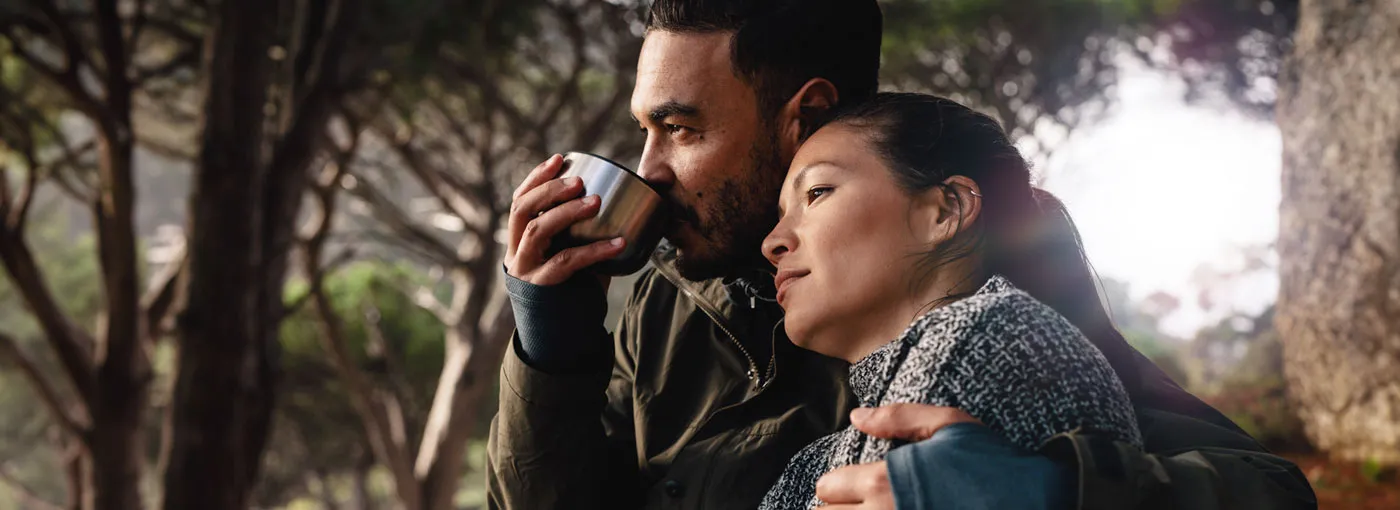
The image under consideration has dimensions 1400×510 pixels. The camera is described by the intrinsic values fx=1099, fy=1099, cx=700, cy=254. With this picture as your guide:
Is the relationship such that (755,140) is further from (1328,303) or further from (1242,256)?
(1242,256)

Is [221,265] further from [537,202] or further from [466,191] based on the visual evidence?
[466,191]

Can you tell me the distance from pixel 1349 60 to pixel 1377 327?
1361 mm

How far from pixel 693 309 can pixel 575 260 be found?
0.41 metres

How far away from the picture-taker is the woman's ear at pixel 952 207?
1.50 metres

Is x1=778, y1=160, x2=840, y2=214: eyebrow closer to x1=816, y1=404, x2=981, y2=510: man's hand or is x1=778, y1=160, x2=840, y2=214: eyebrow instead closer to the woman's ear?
the woman's ear

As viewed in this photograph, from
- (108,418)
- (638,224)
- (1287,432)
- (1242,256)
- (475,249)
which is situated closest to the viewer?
(638,224)

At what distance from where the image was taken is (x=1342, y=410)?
549 centimetres

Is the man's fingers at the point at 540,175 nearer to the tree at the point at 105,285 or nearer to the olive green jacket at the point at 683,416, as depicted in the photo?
the olive green jacket at the point at 683,416

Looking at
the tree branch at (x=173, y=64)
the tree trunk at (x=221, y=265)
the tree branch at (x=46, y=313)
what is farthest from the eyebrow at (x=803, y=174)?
the tree branch at (x=173, y=64)

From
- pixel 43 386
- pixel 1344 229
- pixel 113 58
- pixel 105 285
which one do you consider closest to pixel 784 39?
pixel 1344 229

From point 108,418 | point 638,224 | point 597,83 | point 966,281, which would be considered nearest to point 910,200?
point 966,281

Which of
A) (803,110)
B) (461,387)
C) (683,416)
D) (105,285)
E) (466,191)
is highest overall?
(803,110)

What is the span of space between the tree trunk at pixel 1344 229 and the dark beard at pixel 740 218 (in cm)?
428

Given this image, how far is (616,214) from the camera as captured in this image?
73.7 inches
